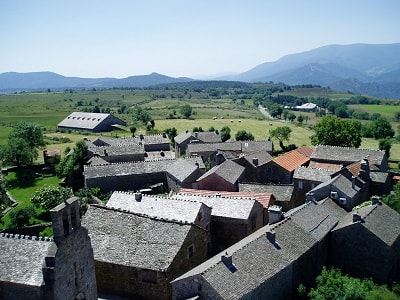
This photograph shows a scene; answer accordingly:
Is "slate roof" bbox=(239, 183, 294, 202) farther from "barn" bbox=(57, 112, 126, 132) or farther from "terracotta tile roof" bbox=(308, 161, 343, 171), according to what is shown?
"barn" bbox=(57, 112, 126, 132)


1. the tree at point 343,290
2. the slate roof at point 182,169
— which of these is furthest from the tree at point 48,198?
the tree at point 343,290

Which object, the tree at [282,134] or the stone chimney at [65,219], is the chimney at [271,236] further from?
the tree at [282,134]

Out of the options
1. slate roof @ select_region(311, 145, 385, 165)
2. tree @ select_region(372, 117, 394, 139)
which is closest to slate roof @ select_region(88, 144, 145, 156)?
slate roof @ select_region(311, 145, 385, 165)

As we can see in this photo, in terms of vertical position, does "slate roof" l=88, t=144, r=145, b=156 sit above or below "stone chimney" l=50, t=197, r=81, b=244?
below

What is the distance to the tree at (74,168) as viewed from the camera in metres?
70.1

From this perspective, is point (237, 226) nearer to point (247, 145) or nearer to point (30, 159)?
A: point (247, 145)

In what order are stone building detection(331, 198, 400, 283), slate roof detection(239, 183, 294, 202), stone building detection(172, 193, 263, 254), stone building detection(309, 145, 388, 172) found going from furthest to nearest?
stone building detection(309, 145, 388, 172) → slate roof detection(239, 183, 294, 202) → stone building detection(172, 193, 263, 254) → stone building detection(331, 198, 400, 283)

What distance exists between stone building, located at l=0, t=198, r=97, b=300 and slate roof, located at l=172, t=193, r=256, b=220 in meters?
17.3

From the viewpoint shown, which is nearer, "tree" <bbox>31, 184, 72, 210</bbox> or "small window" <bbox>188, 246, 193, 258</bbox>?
"small window" <bbox>188, 246, 193, 258</bbox>

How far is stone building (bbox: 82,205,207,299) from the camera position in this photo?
101ft

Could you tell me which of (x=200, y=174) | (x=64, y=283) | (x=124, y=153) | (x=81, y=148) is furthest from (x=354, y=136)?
(x=64, y=283)

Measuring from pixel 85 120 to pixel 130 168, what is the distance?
83.6m

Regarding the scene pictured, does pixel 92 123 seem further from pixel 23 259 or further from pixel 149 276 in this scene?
pixel 23 259

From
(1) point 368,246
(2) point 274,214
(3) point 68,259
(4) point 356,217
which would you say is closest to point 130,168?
(2) point 274,214
